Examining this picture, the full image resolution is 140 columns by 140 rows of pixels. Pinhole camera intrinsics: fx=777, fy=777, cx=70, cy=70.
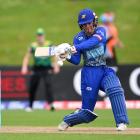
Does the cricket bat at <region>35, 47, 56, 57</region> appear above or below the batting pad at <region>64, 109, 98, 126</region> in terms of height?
above

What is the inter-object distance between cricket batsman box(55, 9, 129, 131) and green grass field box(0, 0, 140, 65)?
617 inches

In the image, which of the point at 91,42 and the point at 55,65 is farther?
the point at 55,65

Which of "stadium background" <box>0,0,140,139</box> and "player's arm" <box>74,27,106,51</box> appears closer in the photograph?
"player's arm" <box>74,27,106,51</box>

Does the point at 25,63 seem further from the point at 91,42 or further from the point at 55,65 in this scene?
the point at 91,42

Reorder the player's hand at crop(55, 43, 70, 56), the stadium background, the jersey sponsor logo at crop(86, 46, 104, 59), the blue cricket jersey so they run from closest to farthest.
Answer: the player's hand at crop(55, 43, 70, 56)
the blue cricket jersey
the jersey sponsor logo at crop(86, 46, 104, 59)
the stadium background

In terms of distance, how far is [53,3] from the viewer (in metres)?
32.9

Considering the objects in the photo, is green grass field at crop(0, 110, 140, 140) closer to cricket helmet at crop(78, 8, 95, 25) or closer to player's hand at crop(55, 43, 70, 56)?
player's hand at crop(55, 43, 70, 56)

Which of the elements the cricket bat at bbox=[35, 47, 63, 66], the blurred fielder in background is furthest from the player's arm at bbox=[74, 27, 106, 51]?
the blurred fielder in background

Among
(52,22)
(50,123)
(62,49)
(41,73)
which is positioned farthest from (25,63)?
(52,22)

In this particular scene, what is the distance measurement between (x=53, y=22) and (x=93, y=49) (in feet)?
59.6

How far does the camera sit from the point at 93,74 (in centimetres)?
1352

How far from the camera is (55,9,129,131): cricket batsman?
13289 mm

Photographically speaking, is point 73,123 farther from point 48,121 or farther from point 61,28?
point 61,28

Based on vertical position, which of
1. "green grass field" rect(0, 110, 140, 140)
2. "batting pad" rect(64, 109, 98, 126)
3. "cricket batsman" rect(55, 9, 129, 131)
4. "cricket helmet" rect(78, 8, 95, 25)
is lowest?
"green grass field" rect(0, 110, 140, 140)
